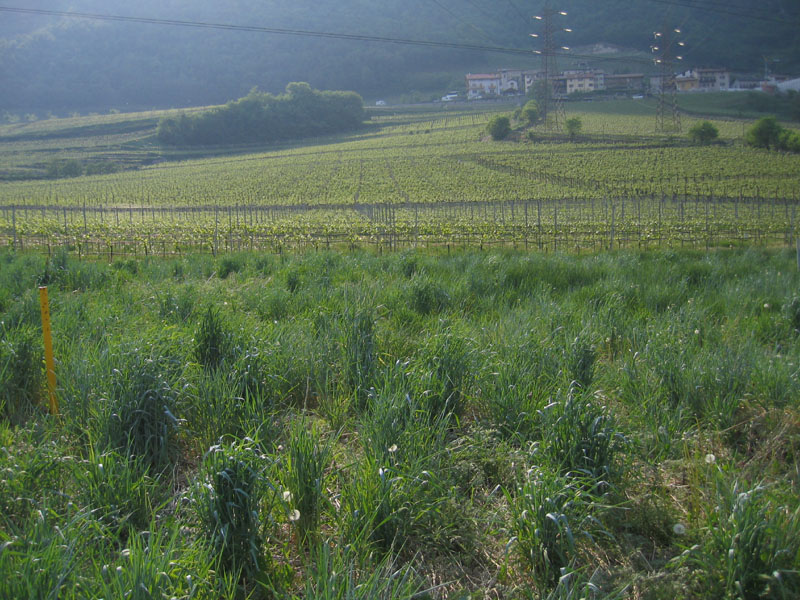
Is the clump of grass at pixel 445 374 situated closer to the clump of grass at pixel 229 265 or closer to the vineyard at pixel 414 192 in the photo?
the clump of grass at pixel 229 265

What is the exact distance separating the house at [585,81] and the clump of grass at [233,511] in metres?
104

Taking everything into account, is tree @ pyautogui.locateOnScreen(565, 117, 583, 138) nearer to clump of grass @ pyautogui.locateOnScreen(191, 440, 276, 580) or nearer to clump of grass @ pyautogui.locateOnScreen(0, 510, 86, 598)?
clump of grass @ pyautogui.locateOnScreen(191, 440, 276, 580)

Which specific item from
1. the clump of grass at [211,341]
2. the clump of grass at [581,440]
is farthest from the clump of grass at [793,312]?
the clump of grass at [211,341]

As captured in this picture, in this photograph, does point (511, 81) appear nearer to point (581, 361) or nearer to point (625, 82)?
point (625, 82)

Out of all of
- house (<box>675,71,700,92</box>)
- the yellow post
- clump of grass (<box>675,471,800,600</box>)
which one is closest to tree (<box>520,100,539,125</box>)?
house (<box>675,71,700,92</box>)

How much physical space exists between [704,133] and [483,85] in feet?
241

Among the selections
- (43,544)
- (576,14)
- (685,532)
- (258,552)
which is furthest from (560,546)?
(576,14)

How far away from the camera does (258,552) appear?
2.55m

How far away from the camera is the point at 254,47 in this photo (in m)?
153

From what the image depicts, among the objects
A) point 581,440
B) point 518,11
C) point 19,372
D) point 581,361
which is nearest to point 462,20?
point 518,11

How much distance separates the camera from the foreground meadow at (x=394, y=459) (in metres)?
2.41

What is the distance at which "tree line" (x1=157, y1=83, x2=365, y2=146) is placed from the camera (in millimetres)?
84125

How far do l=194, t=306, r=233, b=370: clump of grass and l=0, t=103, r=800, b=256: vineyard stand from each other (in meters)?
14.6

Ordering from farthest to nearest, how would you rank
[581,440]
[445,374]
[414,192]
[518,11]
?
1. [518,11]
2. [414,192]
3. [445,374]
4. [581,440]
